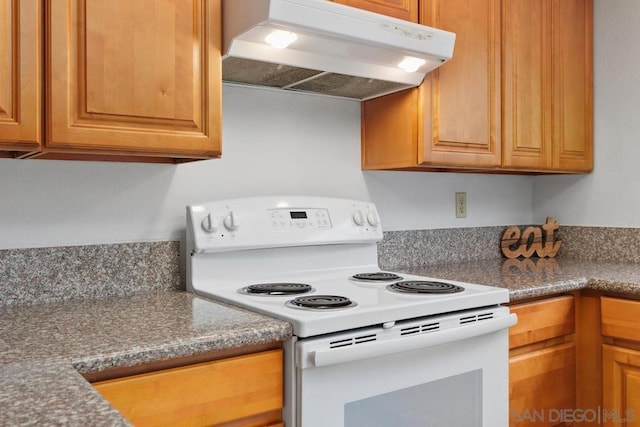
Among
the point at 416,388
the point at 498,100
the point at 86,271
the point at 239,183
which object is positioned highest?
the point at 498,100

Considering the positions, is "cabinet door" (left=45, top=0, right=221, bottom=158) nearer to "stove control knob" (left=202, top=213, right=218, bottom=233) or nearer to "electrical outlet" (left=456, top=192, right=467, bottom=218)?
"stove control knob" (left=202, top=213, right=218, bottom=233)

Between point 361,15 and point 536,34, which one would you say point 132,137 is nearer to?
point 361,15

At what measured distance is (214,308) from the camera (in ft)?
4.61

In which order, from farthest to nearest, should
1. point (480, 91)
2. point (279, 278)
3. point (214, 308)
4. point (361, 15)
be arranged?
point (480, 91)
point (279, 278)
point (361, 15)
point (214, 308)

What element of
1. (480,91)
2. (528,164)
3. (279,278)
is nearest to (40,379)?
(279,278)

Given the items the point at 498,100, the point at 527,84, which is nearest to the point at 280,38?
the point at 498,100

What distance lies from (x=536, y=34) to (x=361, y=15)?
105cm

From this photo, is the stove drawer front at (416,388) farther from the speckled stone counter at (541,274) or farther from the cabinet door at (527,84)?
the cabinet door at (527,84)

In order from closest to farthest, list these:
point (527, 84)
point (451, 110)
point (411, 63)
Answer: point (411, 63) < point (451, 110) < point (527, 84)

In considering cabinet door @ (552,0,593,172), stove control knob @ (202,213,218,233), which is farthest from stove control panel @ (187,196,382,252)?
cabinet door @ (552,0,593,172)

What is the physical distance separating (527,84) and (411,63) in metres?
0.70

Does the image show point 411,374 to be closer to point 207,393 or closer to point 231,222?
point 207,393

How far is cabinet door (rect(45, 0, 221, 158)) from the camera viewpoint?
1.25 meters

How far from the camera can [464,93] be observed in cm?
199
